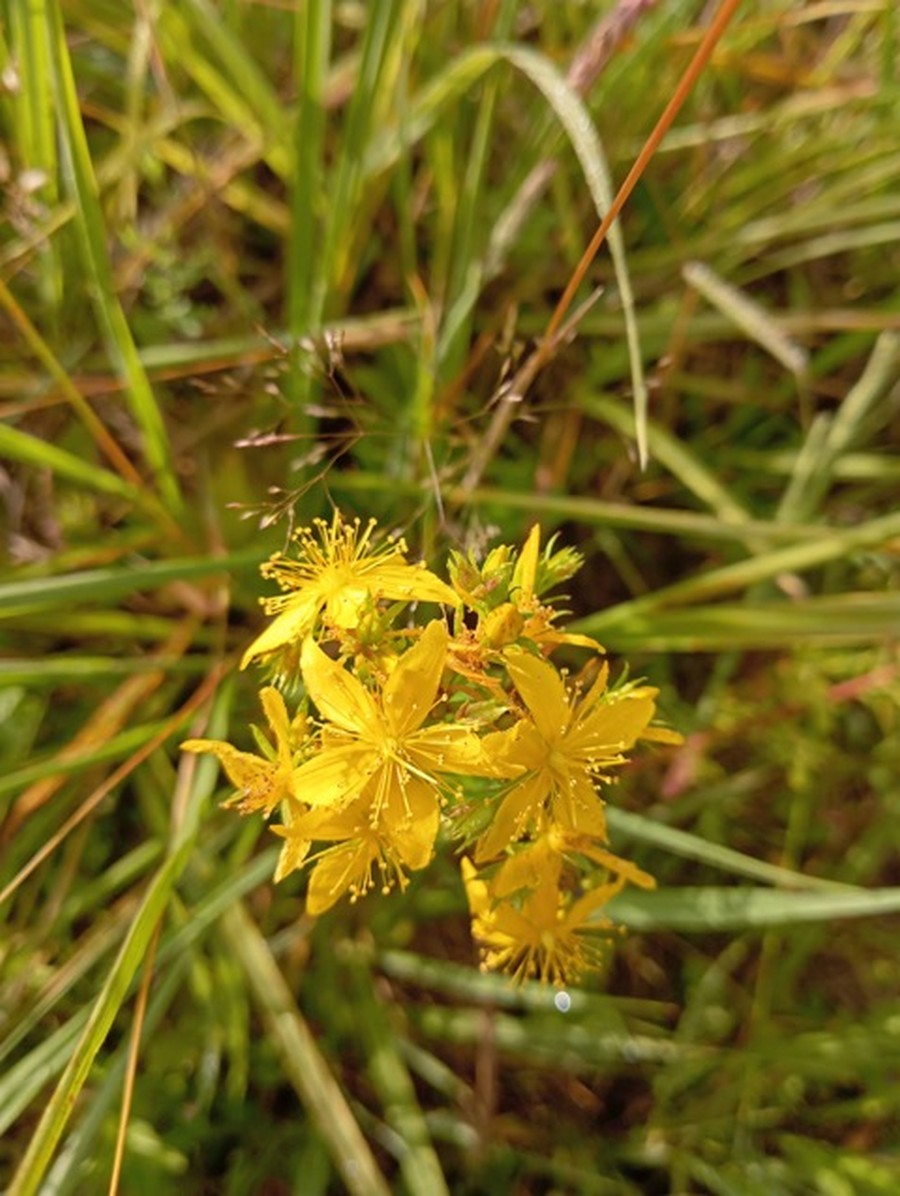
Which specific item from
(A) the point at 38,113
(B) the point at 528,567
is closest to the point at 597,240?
(B) the point at 528,567

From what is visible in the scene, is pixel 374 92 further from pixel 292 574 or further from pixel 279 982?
pixel 279 982

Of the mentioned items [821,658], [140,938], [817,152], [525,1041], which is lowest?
[525,1041]

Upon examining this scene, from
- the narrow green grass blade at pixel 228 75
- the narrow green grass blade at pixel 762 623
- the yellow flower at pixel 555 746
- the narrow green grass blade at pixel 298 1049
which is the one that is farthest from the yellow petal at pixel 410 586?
the narrow green grass blade at pixel 228 75

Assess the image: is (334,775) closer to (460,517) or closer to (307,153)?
(460,517)

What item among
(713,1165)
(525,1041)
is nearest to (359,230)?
(525,1041)

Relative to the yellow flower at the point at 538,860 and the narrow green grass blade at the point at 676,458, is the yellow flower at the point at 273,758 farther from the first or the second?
the narrow green grass blade at the point at 676,458

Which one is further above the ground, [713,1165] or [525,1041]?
[525,1041]
